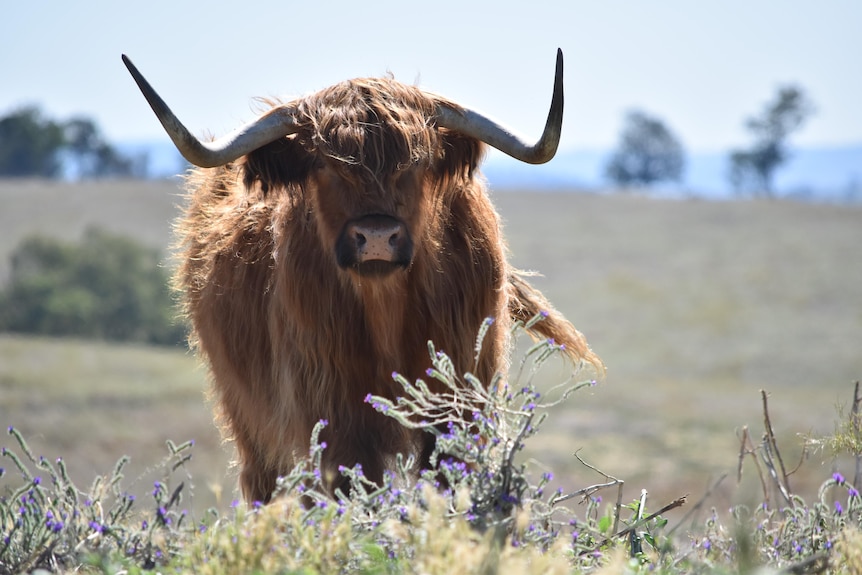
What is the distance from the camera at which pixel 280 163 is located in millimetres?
5531

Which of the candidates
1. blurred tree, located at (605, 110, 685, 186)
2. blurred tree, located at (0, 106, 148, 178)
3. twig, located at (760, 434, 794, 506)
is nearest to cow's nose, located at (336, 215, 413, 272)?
twig, located at (760, 434, 794, 506)

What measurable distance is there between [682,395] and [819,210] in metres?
22.8

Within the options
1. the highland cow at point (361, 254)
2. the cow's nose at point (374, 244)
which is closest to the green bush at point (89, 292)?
the highland cow at point (361, 254)

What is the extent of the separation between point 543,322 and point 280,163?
1.97 metres

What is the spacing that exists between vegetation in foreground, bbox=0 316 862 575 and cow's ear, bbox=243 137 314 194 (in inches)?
76.5

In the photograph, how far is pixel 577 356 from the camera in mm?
6633

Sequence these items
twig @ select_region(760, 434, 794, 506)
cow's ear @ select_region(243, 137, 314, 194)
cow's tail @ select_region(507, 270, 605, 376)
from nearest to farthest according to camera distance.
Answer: twig @ select_region(760, 434, 794, 506) → cow's ear @ select_region(243, 137, 314, 194) → cow's tail @ select_region(507, 270, 605, 376)

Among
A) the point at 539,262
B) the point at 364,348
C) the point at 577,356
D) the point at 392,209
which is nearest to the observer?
the point at 392,209

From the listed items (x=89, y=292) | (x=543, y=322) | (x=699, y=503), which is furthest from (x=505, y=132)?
(x=89, y=292)

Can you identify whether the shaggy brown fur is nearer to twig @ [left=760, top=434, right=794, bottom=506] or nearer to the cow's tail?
the cow's tail

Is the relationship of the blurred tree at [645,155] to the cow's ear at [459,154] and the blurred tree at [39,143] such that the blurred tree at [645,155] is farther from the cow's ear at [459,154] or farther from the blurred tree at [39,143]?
the cow's ear at [459,154]

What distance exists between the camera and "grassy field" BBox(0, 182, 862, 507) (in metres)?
25.1

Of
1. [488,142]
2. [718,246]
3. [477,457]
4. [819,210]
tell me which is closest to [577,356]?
[488,142]

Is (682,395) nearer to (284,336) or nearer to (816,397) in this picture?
(816,397)
